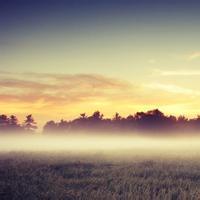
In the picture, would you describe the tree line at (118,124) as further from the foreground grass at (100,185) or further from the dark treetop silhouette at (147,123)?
the foreground grass at (100,185)

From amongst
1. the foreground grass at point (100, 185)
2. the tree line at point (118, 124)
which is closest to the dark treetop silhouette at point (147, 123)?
the tree line at point (118, 124)

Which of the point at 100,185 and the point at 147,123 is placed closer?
the point at 100,185

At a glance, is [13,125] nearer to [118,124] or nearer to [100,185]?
[118,124]

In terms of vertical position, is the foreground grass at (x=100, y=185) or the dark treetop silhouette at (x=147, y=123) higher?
the dark treetop silhouette at (x=147, y=123)

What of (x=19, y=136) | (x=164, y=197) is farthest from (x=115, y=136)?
(x=164, y=197)

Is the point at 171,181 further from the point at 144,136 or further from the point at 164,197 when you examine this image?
the point at 144,136

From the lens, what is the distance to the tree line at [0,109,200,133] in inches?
3578

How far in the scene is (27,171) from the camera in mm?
17438

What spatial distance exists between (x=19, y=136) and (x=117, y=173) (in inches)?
4094

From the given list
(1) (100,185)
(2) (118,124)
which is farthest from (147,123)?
(1) (100,185)

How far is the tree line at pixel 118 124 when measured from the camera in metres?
90.9

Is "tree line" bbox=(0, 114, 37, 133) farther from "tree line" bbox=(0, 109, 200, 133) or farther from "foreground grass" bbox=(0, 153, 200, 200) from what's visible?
"foreground grass" bbox=(0, 153, 200, 200)

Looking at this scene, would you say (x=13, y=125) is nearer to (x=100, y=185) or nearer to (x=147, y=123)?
(x=147, y=123)

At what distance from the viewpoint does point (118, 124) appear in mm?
99312
